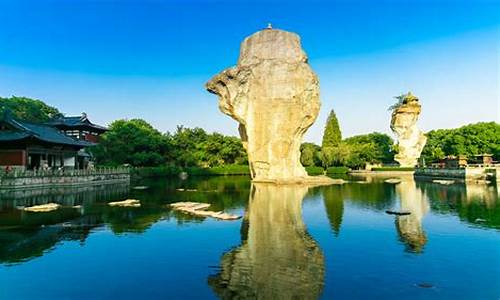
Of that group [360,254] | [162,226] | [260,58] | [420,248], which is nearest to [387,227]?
[420,248]

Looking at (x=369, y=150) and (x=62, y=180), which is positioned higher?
(x=369, y=150)

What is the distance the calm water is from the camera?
9.53 m

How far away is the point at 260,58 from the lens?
43625 millimetres

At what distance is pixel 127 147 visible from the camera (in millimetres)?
55375

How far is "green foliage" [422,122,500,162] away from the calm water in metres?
51.5

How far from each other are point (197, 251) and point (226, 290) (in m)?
4.10

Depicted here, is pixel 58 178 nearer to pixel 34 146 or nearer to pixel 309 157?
pixel 34 146

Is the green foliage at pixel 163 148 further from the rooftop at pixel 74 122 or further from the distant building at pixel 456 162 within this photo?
the distant building at pixel 456 162

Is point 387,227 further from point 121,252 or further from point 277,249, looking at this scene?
point 121,252

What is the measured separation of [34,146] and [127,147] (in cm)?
1830

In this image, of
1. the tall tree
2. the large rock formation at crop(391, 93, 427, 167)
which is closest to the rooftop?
the tall tree

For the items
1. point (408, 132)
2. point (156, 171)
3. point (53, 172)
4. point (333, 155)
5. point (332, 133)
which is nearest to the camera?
point (53, 172)

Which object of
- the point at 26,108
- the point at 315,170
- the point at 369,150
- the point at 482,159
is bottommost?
the point at 315,170

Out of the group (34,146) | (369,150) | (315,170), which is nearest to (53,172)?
(34,146)
